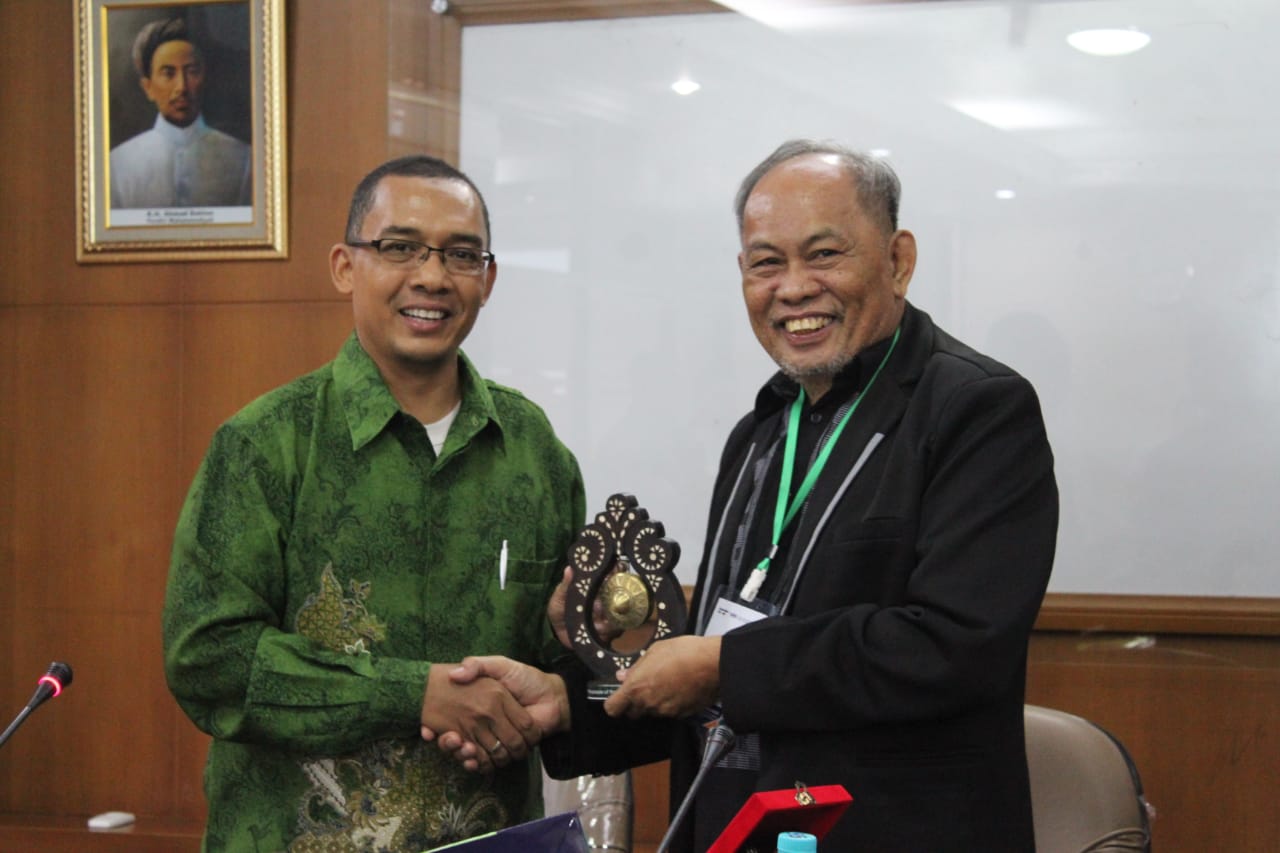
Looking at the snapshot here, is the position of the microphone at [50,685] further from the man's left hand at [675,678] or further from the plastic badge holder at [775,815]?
the plastic badge holder at [775,815]

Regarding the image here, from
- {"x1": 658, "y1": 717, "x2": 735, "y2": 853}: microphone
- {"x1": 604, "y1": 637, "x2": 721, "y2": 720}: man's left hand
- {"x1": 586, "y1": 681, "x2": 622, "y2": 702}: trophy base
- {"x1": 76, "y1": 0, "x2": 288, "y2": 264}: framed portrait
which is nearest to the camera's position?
{"x1": 658, "y1": 717, "x2": 735, "y2": 853}: microphone

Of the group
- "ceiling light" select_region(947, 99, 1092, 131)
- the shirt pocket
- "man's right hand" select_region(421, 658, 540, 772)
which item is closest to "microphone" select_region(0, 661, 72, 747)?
"man's right hand" select_region(421, 658, 540, 772)

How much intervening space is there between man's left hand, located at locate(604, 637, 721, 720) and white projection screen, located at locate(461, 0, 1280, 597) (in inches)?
69.7

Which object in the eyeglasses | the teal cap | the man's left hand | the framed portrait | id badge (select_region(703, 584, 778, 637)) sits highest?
the framed portrait

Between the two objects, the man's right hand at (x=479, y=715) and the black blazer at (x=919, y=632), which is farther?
the man's right hand at (x=479, y=715)

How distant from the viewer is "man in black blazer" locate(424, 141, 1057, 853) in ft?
5.54

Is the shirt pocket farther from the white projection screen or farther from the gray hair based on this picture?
the white projection screen

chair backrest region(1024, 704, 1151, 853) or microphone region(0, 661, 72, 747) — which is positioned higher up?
microphone region(0, 661, 72, 747)

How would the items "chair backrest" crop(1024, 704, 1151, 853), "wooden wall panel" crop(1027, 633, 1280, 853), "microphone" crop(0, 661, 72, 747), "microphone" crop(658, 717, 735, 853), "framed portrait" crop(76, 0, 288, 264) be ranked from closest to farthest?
1. "microphone" crop(658, 717, 735, 853)
2. "microphone" crop(0, 661, 72, 747)
3. "chair backrest" crop(1024, 704, 1151, 853)
4. "wooden wall panel" crop(1027, 633, 1280, 853)
5. "framed portrait" crop(76, 0, 288, 264)

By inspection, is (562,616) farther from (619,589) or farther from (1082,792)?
(1082,792)

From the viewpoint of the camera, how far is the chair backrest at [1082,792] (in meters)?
2.24

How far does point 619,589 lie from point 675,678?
0.55ft

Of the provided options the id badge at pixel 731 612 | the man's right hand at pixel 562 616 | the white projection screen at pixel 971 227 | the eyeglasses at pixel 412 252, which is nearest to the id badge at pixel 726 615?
the id badge at pixel 731 612

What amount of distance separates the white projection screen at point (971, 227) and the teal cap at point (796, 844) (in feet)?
7.84
